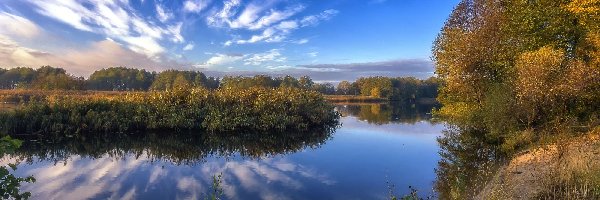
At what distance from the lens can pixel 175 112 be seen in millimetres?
34312

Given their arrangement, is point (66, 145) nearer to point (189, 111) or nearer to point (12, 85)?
point (189, 111)

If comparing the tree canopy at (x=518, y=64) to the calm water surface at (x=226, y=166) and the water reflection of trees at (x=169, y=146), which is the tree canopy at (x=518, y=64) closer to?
the calm water surface at (x=226, y=166)

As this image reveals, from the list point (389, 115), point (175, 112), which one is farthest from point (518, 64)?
point (389, 115)

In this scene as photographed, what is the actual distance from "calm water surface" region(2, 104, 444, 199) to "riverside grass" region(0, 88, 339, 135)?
9.15ft

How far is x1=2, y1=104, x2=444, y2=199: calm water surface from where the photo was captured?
15.2m

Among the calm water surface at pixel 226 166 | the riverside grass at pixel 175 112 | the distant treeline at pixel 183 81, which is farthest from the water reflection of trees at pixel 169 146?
the distant treeline at pixel 183 81

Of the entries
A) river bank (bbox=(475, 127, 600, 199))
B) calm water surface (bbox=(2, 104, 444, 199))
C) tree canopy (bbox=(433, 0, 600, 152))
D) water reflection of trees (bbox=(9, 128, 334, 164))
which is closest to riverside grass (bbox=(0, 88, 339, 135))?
water reflection of trees (bbox=(9, 128, 334, 164))

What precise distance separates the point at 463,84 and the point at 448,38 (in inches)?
166

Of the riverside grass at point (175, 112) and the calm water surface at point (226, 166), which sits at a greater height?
the riverside grass at point (175, 112)

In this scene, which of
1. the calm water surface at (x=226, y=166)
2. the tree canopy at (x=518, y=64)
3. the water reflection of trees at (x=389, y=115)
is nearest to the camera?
the calm water surface at (x=226, y=166)

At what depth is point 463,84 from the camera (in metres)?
28.4

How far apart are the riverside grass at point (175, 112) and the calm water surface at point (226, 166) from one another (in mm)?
2789

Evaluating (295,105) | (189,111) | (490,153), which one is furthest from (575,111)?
(189,111)

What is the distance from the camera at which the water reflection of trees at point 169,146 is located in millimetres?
22766
